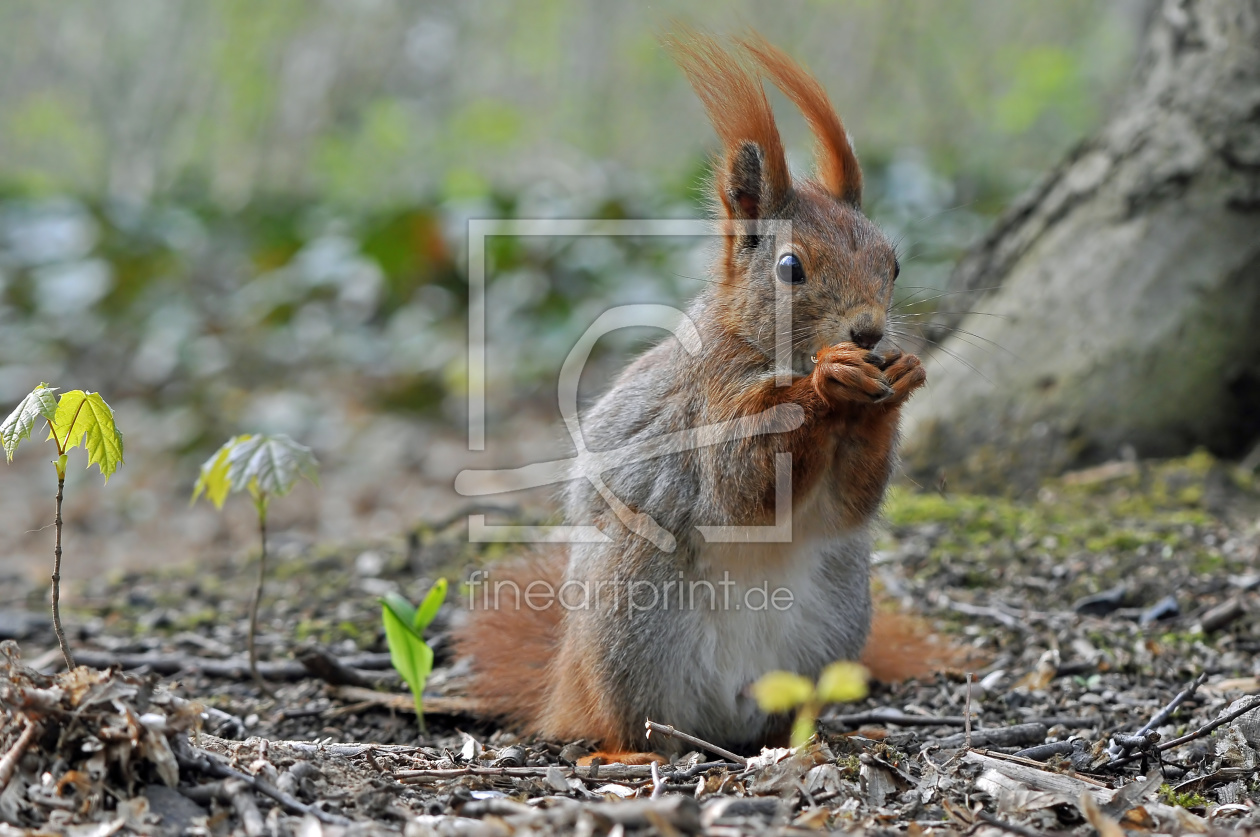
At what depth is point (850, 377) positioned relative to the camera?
6.85ft

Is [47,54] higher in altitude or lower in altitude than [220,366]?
higher

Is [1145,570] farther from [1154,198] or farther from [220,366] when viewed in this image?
[220,366]

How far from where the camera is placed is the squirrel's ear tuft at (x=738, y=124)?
229 centimetres

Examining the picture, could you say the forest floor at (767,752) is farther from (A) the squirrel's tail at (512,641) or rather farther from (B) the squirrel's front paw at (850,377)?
(B) the squirrel's front paw at (850,377)

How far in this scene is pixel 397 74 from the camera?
12.9 metres

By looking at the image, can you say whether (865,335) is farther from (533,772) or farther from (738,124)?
(533,772)

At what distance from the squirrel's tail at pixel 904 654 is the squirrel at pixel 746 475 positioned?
0.18 metres

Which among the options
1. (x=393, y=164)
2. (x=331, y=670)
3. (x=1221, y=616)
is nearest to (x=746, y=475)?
(x=331, y=670)

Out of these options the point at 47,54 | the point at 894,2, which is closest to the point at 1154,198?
the point at 894,2

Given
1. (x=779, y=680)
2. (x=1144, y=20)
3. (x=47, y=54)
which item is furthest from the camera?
(x=47, y=54)

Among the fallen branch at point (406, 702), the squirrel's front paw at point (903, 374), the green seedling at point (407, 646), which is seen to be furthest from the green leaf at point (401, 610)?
the squirrel's front paw at point (903, 374)

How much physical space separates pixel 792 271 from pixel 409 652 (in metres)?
1.20

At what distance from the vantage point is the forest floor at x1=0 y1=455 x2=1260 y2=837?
161 cm

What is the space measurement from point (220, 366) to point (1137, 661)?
18.7 ft
